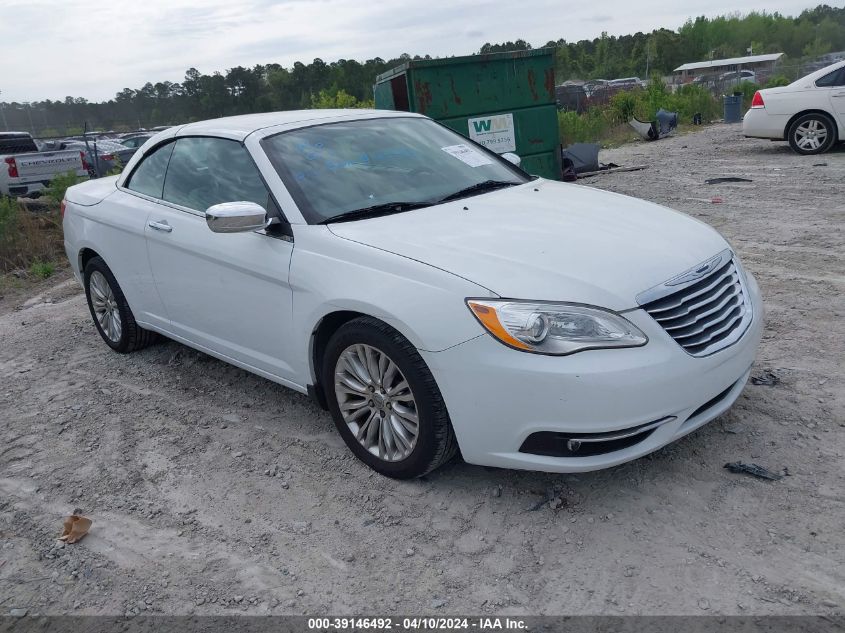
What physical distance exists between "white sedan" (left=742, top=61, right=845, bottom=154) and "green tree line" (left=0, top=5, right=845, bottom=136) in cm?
379

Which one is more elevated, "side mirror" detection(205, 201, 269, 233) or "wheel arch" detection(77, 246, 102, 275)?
"side mirror" detection(205, 201, 269, 233)

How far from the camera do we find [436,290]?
3.05 metres

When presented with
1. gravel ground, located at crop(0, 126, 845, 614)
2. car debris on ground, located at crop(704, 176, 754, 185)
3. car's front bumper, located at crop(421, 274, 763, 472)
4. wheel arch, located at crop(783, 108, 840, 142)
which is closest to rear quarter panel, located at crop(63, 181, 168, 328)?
gravel ground, located at crop(0, 126, 845, 614)

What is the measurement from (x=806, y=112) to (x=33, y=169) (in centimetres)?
1404

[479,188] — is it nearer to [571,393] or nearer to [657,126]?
[571,393]

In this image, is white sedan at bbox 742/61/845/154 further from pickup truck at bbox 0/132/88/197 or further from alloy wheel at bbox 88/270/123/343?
pickup truck at bbox 0/132/88/197

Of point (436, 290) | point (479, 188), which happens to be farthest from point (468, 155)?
point (436, 290)

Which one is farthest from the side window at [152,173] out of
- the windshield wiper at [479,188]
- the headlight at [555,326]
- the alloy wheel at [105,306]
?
the headlight at [555,326]

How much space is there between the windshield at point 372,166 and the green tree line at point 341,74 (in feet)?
33.4

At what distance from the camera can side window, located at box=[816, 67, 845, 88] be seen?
472 inches

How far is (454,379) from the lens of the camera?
300 centimetres

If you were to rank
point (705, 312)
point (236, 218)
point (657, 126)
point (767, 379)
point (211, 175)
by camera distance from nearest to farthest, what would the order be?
point (705, 312) → point (236, 218) → point (767, 379) → point (211, 175) → point (657, 126)

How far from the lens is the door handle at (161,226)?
442 cm

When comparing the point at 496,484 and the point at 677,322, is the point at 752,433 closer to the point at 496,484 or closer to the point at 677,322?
the point at 677,322
